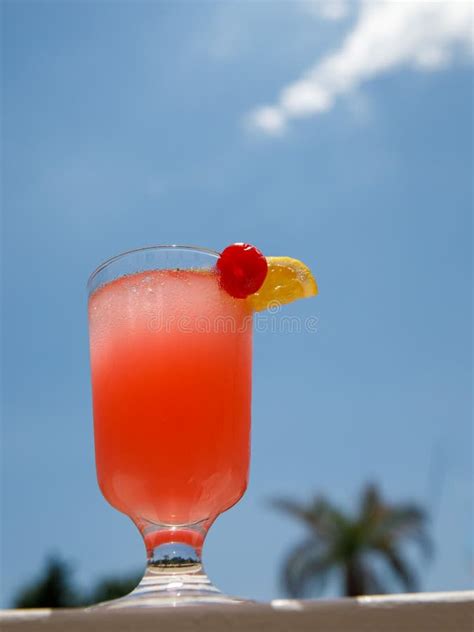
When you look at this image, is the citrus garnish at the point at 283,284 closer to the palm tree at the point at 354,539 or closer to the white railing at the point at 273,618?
the white railing at the point at 273,618

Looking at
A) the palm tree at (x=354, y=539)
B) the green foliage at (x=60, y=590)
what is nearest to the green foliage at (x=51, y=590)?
the green foliage at (x=60, y=590)

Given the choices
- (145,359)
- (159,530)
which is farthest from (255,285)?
(159,530)

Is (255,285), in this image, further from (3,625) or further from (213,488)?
(3,625)

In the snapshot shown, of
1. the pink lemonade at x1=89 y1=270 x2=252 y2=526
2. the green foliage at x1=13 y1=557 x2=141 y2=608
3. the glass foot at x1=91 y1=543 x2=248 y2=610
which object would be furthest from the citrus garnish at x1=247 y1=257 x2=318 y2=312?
the green foliage at x1=13 y1=557 x2=141 y2=608

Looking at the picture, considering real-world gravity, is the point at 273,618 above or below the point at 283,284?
below

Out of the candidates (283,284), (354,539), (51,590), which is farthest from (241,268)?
(51,590)

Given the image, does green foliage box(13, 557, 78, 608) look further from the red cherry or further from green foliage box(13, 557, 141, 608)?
the red cherry

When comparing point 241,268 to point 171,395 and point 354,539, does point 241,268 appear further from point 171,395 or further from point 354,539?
point 354,539
